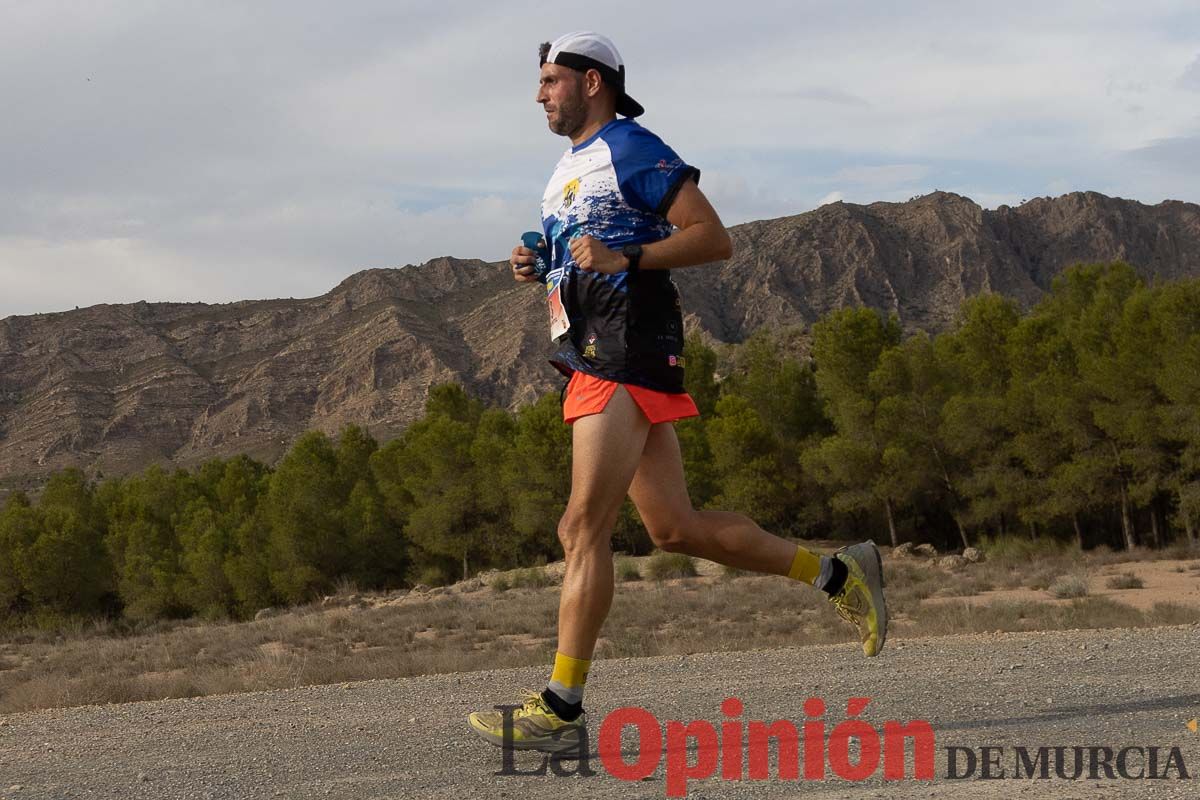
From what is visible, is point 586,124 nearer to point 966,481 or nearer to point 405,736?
point 405,736

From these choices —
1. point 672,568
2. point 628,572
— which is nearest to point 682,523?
point 672,568

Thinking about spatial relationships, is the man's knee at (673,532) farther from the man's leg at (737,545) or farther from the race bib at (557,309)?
the race bib at (557,309)

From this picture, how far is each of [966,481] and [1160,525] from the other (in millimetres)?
5347

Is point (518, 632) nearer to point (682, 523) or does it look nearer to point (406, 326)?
point (682, 523)

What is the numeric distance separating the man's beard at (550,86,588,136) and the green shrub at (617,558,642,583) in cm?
2548

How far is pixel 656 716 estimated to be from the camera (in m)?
5.32

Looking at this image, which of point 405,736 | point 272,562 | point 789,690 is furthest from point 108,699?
point 272,562

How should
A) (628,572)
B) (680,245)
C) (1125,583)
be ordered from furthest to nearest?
(628,572) → (1125,583) → (680,245)

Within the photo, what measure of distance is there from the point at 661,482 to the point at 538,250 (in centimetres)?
97

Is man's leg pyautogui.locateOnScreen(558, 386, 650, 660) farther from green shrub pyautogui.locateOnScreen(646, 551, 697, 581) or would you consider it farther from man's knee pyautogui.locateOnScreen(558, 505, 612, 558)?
green shrub pyautogui.locateOnScreen(646, 551, 697, 581)

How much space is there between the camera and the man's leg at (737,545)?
4527mm

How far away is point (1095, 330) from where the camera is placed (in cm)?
3331

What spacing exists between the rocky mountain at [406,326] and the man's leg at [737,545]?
8495cm

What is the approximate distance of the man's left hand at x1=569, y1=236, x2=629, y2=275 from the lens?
426 centimetres
